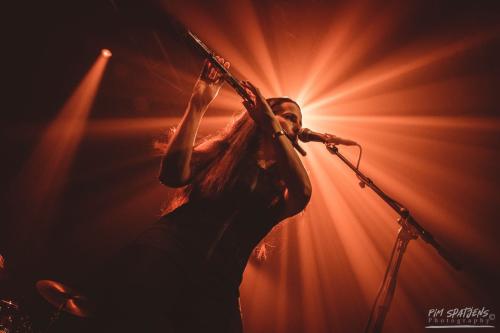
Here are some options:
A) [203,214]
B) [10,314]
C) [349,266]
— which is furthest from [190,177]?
[349,266]

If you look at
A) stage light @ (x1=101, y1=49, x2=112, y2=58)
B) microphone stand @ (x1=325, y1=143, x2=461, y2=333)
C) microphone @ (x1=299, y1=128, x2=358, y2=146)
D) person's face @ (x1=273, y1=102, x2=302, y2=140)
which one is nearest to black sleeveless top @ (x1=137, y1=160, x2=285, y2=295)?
person's face @ (x1=273, y1=102, x2=302, y2=140)

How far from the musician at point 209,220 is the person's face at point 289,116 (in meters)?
0.02

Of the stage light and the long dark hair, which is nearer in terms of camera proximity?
the long dark hair

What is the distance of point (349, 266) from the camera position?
4676 mm

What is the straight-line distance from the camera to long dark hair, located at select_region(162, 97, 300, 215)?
142 cm

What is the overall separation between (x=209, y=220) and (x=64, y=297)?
2730 mm

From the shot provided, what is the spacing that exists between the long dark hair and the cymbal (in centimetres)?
224

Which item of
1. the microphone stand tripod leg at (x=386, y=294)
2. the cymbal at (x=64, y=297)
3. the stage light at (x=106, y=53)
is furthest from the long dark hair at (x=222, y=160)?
the stage light at (x=106, y=53)

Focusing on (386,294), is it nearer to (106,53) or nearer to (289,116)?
(289,116)

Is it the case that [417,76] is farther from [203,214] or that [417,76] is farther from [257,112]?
[203,214]

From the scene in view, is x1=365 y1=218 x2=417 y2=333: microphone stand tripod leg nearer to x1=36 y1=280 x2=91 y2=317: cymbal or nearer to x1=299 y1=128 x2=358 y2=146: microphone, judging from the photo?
x1=299 y1=128 x2=358 y2=146: microphone

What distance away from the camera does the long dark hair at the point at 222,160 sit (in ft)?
4.64

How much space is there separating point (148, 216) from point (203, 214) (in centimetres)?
418

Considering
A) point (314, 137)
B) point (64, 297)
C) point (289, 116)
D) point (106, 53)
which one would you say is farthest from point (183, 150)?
point (106, 53)
